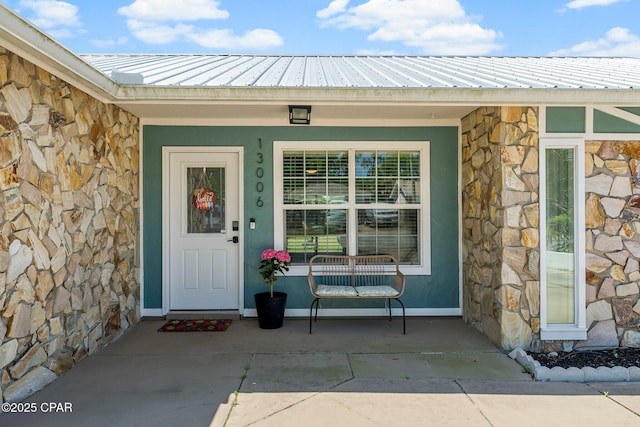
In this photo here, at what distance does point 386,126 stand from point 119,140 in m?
3.06

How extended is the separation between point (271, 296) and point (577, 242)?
3201 mm

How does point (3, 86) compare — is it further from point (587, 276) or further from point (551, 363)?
point (587, 276)

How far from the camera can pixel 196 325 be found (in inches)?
211

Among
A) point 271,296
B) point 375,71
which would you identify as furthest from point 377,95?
point 271,296

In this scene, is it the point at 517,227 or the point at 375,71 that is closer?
the point at 517,227

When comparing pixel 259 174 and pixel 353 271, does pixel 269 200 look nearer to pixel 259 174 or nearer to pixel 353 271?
pixel 259 174

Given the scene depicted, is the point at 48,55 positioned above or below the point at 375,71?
below

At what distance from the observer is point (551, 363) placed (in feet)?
13.6

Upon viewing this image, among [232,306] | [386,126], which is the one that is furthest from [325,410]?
[386,126]

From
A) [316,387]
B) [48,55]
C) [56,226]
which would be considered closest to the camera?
[48,55]

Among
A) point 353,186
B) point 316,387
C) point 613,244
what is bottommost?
point 316,387

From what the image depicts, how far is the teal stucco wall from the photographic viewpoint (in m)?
5.67

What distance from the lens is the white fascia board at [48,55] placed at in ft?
8.89

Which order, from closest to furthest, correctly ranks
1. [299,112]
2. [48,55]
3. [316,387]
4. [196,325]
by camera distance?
[48,55] < [316,387] < [299,112] < [196,325]
